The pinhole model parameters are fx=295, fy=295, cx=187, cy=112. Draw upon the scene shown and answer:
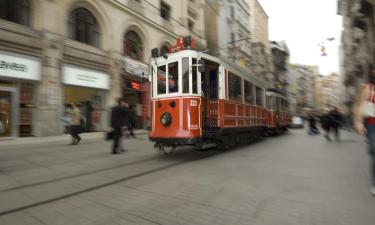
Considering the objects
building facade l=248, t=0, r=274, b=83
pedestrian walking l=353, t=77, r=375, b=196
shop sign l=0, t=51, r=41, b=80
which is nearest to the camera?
pedestrian walking l=353, t=77, r=375, b=196

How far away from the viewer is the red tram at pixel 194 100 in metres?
8.22

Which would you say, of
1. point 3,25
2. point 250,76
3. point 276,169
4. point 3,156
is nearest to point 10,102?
point 3,25

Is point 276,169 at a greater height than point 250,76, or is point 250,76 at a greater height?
point 250,76

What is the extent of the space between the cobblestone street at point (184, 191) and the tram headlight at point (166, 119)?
1.03 m

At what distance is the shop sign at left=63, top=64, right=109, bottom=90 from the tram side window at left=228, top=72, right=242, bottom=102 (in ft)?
30.6

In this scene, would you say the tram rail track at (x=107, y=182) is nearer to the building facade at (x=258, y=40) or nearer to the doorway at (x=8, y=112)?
the doorway at (x=8, y=112)

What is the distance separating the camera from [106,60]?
17922 millimetres

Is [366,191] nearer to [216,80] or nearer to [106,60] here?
[216,80]

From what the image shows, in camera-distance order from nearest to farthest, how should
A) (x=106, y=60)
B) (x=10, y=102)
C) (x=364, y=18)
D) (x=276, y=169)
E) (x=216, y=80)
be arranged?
(x=276, y=169), (x=216, y=80), (x=10, y=102), (x=106, y=60), (x=364, y=18)

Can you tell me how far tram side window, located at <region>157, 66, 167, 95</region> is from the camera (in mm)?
8758

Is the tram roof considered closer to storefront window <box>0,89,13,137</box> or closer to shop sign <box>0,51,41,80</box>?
shop sign <box>0,51,41,80</box>

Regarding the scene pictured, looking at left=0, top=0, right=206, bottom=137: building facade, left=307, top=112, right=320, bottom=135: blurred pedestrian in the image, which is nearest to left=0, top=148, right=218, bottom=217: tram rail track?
left=0, top=0, right=206, bottom=137: building facade

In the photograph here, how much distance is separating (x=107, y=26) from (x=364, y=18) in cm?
2255

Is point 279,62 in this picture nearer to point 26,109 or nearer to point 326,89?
point 26,109
